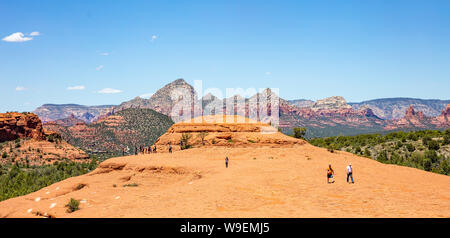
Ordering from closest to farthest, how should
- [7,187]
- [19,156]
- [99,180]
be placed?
[99,180] < [7,187] < [19,156]

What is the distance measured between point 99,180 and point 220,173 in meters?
10.4

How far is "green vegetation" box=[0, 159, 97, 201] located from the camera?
44272 mm

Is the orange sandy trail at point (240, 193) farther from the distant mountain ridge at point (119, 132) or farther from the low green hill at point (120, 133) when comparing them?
the distant mountain ridge at point (119, 132)

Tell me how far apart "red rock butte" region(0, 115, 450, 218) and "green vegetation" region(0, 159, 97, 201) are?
1886cm

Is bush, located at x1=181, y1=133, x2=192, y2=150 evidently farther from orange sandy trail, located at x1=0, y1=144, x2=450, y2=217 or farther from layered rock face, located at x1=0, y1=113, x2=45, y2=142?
layered rock face, located at x1=0, y1=113, x2=45, y2=142

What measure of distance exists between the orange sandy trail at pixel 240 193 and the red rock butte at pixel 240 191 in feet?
0.14

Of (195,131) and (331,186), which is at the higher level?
(195,131)

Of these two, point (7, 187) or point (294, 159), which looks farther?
point (7, 187)

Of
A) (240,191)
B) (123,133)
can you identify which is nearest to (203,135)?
(240,191)

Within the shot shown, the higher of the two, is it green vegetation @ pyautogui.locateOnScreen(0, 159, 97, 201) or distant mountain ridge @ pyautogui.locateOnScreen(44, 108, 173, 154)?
distant mountain ridge @ pyautogui.locateOnScreen(44, 108, 173, 154)

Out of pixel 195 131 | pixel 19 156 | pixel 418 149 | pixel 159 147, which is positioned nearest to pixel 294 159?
pixel 195 131

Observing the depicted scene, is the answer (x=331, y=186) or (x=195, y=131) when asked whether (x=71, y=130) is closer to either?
(x=195, y=131)

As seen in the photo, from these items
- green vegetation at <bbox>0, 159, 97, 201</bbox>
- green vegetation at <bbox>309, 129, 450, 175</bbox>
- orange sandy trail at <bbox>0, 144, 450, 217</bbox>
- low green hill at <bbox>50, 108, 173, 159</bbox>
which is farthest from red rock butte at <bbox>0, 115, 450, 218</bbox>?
low green hill at <bbox>50, 108, 173, 159</bbox>

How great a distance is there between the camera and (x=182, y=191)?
65.5 feet
